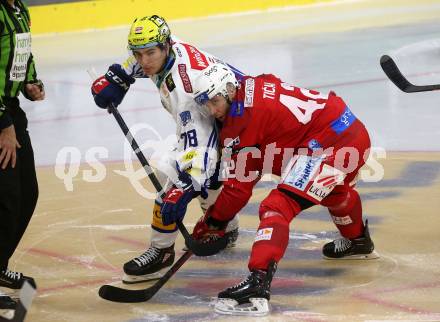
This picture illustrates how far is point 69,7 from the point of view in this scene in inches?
492

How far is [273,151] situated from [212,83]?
0.42m

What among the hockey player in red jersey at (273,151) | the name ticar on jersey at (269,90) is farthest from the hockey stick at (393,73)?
the name ticar on jersey at (269,90)

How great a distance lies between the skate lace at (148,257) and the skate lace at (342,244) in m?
0.81

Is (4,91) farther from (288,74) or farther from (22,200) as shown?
(288,74)

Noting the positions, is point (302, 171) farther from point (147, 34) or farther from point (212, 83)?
point (147, 34)

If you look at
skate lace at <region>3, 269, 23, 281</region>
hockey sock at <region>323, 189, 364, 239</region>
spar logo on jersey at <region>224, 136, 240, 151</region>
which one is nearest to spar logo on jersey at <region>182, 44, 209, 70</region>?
spar logo on jersey at <region>224, 136, 240, 151</region>

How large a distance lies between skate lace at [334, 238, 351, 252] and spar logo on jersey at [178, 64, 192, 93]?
1044 millimetres

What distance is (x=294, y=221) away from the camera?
15.7 feet

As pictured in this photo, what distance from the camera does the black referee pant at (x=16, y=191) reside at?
12.0ft

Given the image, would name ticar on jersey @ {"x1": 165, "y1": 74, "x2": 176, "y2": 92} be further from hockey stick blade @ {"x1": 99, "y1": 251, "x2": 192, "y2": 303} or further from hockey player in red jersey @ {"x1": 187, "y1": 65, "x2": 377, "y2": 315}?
hockey stick blade @ {"x1": 99, "y1": 251, "x2": 192, "y2": 303}

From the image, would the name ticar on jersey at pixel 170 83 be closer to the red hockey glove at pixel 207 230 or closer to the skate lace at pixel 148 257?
→ the red hockey glove at pixel 207 230

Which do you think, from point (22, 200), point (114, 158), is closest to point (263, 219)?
point (22, 200)

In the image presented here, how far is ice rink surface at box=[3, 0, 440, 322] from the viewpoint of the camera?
3723 millimetres

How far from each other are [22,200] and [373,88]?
4.33 m
